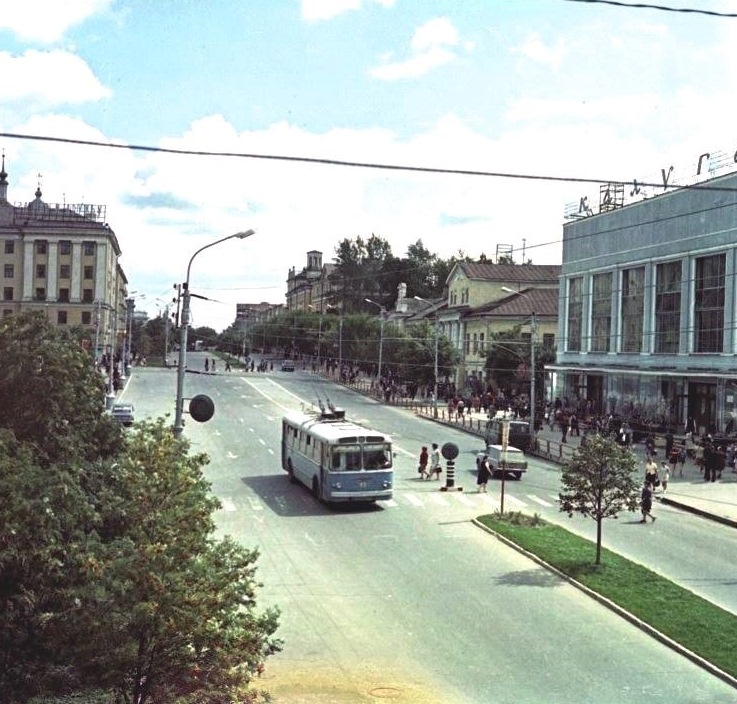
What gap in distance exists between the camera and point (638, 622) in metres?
17.3

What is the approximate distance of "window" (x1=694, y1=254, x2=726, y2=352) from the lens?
50.1 meters

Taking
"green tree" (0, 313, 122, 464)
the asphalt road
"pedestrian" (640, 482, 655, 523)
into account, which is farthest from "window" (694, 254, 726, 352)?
"green tree" (0, 313, 122, 464)

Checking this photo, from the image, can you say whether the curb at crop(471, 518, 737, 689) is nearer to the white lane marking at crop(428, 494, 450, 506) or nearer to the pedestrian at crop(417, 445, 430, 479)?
the white lane marking at crop(428, 494, 450, 506)

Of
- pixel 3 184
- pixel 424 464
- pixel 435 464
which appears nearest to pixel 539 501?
pixel 435 464

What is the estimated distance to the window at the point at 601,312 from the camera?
205ft

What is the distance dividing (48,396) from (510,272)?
9108cm

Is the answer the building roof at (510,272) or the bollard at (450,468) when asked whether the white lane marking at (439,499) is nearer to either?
the bollard at (450,468)

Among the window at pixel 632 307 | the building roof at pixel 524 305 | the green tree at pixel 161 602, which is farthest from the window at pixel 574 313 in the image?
the green tree at pixel 161 602

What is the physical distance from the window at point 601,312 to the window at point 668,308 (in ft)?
19.1

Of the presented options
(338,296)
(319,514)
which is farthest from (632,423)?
(338,296)

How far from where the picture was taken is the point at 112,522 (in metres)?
10.9

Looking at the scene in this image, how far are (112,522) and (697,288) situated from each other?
46.6 meters

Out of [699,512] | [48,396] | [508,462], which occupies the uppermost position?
[48,396]

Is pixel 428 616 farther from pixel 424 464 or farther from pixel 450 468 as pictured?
pixel 424 464
